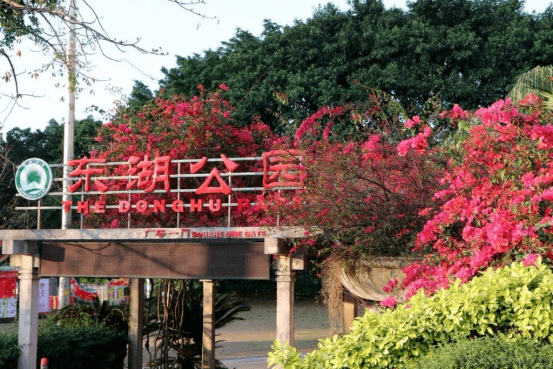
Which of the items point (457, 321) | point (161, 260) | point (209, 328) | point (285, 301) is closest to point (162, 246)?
point (161, 260)

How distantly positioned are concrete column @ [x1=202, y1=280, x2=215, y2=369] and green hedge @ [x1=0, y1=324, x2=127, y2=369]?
1.98 meters

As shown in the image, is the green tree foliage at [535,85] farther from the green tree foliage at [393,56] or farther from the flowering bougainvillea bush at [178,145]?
the flowering bougainvillea bush at [178,145]

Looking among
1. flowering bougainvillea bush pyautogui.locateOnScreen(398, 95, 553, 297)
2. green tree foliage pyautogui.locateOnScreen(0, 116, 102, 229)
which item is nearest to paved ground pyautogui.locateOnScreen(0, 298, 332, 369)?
green tree foliage pyautogui.locateOnScreen(0, 116, 102, 229)

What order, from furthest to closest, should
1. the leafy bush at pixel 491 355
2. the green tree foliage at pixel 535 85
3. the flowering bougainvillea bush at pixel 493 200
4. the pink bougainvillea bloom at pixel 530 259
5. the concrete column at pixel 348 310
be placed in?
1. the green tree foliage at pixel 535 85
2. the concrete column at pixel 348 310
3. the flowering bougainvillea bush at pixel 493 200
4. the pink bougainvillea bloom at pixel 530 259
5. the leafy bush at pixel 491 355

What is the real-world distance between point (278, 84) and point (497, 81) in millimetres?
6350

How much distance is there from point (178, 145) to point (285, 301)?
4734 millimetres

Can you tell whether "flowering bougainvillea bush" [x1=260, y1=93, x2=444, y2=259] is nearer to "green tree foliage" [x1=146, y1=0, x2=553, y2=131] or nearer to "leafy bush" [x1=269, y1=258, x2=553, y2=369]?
"leafy bush" [x1=269, y1=258, x2=553, y2=369]

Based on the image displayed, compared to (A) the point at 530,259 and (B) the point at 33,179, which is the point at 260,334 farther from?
(A) the point at 530,259

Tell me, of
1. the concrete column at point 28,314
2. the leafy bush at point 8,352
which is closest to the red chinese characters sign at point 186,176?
the concrete column at point 28,314

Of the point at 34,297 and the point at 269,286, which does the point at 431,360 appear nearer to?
the point at 34,297

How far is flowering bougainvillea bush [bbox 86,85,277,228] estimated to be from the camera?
13.3 m

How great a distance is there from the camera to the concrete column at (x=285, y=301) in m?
10.3

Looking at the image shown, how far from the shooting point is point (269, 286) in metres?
33.0

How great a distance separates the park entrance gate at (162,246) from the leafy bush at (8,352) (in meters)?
0.15
